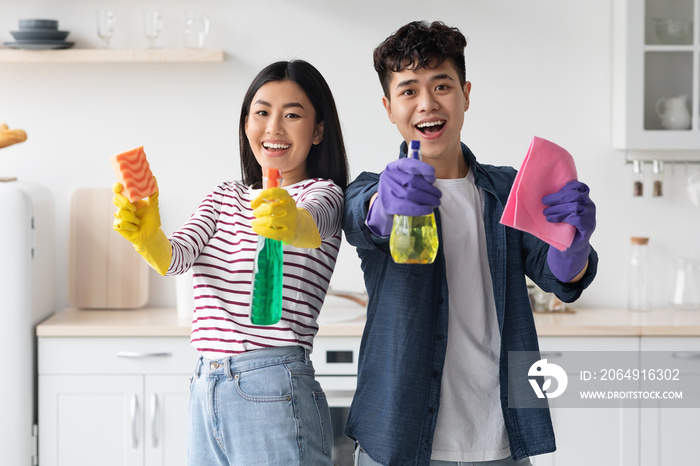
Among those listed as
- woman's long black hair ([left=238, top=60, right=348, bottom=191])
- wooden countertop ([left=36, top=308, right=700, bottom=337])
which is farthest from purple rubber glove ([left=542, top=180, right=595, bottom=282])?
wooden countertop ([left=36, top=308, right=700, bottom=337])

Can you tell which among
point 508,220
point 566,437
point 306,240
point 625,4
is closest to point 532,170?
point 508,220

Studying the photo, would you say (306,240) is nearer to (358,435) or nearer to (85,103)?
(358,435)

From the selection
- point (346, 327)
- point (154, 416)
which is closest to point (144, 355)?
point (154, 416)

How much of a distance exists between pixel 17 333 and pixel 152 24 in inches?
46.9

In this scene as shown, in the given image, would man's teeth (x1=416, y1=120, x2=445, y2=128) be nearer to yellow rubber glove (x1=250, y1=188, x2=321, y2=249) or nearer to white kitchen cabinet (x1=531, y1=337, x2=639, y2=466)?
yellow rubber glove (x1=250, y1=188, x2=321, y2=249)

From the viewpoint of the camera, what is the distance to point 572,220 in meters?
1.20

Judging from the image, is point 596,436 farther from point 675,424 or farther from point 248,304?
point 248,304

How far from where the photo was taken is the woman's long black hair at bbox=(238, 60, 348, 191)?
4.81 feet

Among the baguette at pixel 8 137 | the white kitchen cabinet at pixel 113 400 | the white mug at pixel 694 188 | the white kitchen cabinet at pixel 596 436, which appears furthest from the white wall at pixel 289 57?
the baguette at pixel 8 137

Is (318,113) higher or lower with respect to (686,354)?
higher

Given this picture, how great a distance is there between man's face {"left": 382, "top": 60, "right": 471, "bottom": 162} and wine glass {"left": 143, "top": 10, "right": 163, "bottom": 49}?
177 cm

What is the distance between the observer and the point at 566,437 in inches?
105

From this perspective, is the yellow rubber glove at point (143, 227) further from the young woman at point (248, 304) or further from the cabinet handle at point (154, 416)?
the cabinet handle at point (154, 416)

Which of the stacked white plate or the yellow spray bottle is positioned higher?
the stacked white plate
